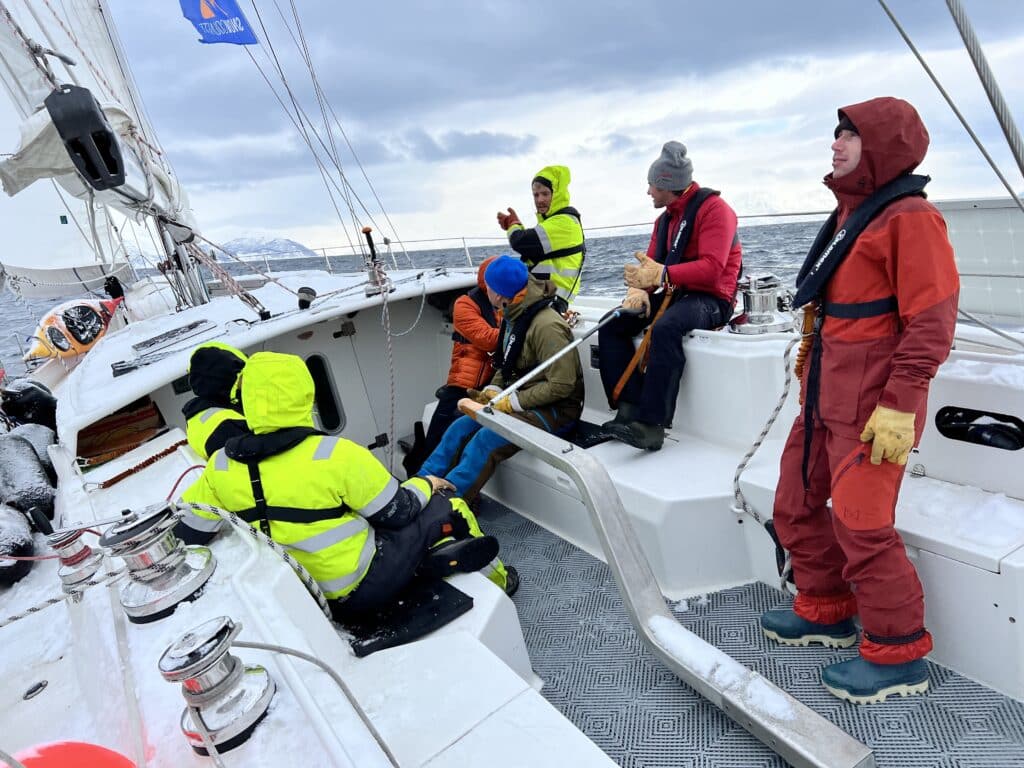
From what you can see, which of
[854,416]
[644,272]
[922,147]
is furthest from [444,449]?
[922,147]

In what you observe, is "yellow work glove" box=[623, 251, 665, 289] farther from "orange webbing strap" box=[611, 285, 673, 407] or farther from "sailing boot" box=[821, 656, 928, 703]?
"sailing boot" box=[821, 656, 928, 703]

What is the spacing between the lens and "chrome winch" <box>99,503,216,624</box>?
1207 millimetres

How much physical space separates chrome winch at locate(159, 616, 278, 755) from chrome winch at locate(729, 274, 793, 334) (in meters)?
2.25

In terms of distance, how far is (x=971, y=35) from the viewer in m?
1.08

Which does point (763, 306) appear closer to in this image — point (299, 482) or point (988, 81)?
point (988, 81)

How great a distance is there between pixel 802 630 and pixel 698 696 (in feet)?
1.32

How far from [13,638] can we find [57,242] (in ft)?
36.7

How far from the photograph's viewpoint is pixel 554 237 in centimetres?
367

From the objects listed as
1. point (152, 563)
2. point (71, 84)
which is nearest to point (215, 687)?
point (152, 563)

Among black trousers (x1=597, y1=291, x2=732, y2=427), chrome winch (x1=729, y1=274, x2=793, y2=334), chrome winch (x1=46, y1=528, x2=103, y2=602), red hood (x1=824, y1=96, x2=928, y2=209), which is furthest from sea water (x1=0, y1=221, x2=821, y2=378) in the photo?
chrome winch (x1=46, y1=528, x2=103, y2=602)

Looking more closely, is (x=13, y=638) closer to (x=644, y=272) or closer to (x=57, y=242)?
(x=644, y=272)

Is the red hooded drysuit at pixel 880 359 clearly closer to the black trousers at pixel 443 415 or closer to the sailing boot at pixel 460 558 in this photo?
the sailing boot at pixel 460 558

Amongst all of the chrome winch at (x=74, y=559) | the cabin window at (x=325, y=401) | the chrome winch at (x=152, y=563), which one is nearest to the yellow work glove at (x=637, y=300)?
the chrome winch at (x=152, y=563)

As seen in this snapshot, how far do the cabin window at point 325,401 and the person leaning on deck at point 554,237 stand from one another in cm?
161
